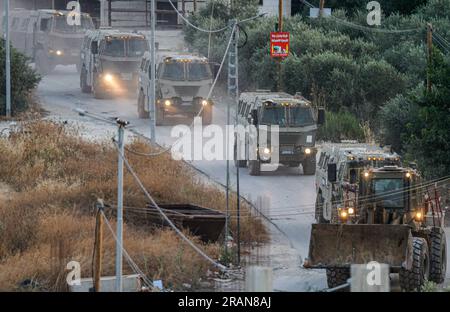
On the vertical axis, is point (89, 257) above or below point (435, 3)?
below

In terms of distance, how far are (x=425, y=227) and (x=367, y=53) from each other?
104 ft

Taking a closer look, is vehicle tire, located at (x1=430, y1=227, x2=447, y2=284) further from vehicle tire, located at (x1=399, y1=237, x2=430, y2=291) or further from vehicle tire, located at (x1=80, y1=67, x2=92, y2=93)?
vehicle tire, located at (x1=80, y1=67, x2=92, y2=93)

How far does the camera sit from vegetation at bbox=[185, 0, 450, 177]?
3316cm

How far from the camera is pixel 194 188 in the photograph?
32688 mm

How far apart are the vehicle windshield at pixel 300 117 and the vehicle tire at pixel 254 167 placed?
5.24 feet

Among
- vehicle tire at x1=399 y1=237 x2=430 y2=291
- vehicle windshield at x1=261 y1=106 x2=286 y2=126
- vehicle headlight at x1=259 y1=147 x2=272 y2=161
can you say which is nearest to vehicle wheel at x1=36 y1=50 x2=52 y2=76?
vehicle headlight at x1=259 y1=147 x2=272 y2=161

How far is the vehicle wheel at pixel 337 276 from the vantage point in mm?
22936

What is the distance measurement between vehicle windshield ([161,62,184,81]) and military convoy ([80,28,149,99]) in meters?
6.75

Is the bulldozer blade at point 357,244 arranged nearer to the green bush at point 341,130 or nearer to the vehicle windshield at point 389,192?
the vehicle windshield at point 389,192

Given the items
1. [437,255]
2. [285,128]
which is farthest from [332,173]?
[285,128]

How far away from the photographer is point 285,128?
118 feet
